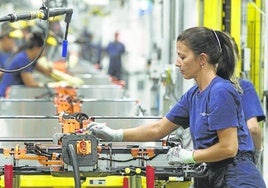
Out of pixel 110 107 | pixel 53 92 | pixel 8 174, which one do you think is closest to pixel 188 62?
pixel 8 174

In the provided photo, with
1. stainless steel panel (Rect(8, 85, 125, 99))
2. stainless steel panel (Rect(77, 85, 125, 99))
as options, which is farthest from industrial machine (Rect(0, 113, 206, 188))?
stainless steel panel (Rect(77, 85, 125, 99))

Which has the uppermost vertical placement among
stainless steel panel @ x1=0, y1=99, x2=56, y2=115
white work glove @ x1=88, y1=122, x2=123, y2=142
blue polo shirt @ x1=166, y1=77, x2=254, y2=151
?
blue polo shirt @ x1=166, y1=77, x2=254, y2=151

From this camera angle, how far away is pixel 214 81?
12.2 ft

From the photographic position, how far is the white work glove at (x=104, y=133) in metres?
3.91

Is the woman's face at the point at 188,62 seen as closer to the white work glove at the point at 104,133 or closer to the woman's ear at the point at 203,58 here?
the woman's ear at the point at 203,58

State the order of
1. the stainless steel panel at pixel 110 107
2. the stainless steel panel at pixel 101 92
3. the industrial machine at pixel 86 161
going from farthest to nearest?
the stainless steel panel at pixel 101 92 → the stainless steel panel at pixel 110 107 → the industrial machine at pixel 86 161

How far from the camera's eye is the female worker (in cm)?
355

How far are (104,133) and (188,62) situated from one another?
2.11ft

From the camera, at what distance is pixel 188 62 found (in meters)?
3.70

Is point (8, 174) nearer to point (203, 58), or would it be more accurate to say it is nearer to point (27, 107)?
point (203, 58)

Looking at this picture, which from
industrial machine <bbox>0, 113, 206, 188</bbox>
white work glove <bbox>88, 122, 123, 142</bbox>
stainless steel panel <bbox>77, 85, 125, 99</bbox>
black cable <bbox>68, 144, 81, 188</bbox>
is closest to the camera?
black cable <bbox>68, 144, 81, 188</bbox>

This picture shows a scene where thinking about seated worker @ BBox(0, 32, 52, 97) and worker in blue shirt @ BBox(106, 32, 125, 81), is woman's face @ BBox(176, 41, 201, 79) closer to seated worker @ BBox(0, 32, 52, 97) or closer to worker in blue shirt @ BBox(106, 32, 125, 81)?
seated worker @ BBox(0, 32, 52, 97)

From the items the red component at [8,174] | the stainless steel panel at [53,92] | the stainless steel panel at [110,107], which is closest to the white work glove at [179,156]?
the red component at [8,174]

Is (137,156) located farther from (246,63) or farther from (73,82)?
(73,82)
